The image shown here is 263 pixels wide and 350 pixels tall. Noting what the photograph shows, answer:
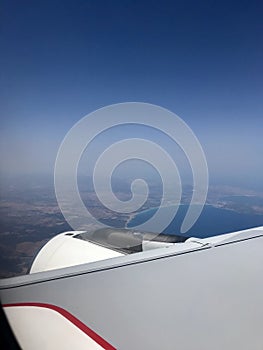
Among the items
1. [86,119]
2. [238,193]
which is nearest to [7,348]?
[86,119]

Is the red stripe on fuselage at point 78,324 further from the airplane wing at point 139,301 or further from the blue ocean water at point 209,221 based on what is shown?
the blue ocean water at point 209,221

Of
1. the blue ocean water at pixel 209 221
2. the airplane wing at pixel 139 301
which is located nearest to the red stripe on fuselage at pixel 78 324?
the airplane wing at pixel 139 301

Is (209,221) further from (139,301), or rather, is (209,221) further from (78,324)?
(78,324)

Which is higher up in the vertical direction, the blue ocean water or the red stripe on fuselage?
the blue ocean water

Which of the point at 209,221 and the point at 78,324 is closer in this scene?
the point at 78,324

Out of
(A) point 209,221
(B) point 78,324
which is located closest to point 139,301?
(B) point 78,324

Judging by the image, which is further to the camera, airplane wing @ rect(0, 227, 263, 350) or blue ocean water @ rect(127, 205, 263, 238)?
blue ocean water @ rect(127, 205, 263, 238)

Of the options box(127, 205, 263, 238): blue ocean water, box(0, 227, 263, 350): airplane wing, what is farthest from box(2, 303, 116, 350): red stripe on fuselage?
box(127, 205, 263, 238): blue ocean water

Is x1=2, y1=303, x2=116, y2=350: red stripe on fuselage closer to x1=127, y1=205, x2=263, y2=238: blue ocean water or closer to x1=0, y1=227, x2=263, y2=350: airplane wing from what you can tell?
x1=0, y1=227, x2=263, y2=350: airplane wing
